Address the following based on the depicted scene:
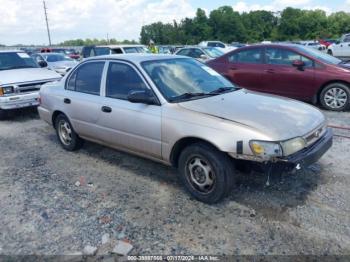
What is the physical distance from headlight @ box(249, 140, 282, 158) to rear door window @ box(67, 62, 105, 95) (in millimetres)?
2495

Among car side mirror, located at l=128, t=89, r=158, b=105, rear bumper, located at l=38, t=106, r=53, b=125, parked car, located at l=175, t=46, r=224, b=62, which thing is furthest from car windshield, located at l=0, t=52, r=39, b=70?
parked car, located at l=175, t=46, r=224, b=62

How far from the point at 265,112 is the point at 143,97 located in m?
1.38

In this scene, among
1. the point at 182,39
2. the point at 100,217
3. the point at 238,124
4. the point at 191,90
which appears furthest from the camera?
the point at 182,39

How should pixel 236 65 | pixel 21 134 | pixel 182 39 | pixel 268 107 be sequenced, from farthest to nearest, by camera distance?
1. pixel 182 39
2. pixel 236 65
3. pixel 21 134
4. pixel 268 107

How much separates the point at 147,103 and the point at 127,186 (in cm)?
110

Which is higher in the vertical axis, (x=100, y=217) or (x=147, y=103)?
(x=147, y=103)

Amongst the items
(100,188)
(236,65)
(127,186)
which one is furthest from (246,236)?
(236,65)

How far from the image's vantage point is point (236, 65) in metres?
8.43

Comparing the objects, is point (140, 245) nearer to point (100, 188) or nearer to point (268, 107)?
point (100, 188)

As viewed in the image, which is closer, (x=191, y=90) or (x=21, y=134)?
(x=191, y=90)

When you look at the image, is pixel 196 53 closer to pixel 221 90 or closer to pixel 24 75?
pixel 24 75

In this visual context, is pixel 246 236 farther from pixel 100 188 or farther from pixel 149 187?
pixel 100 188

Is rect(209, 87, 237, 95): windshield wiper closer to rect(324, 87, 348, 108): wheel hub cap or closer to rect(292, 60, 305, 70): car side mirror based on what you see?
rect(292, 60, 305, 70): car side mirror

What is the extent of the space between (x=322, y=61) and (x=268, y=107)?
4.51 metres
